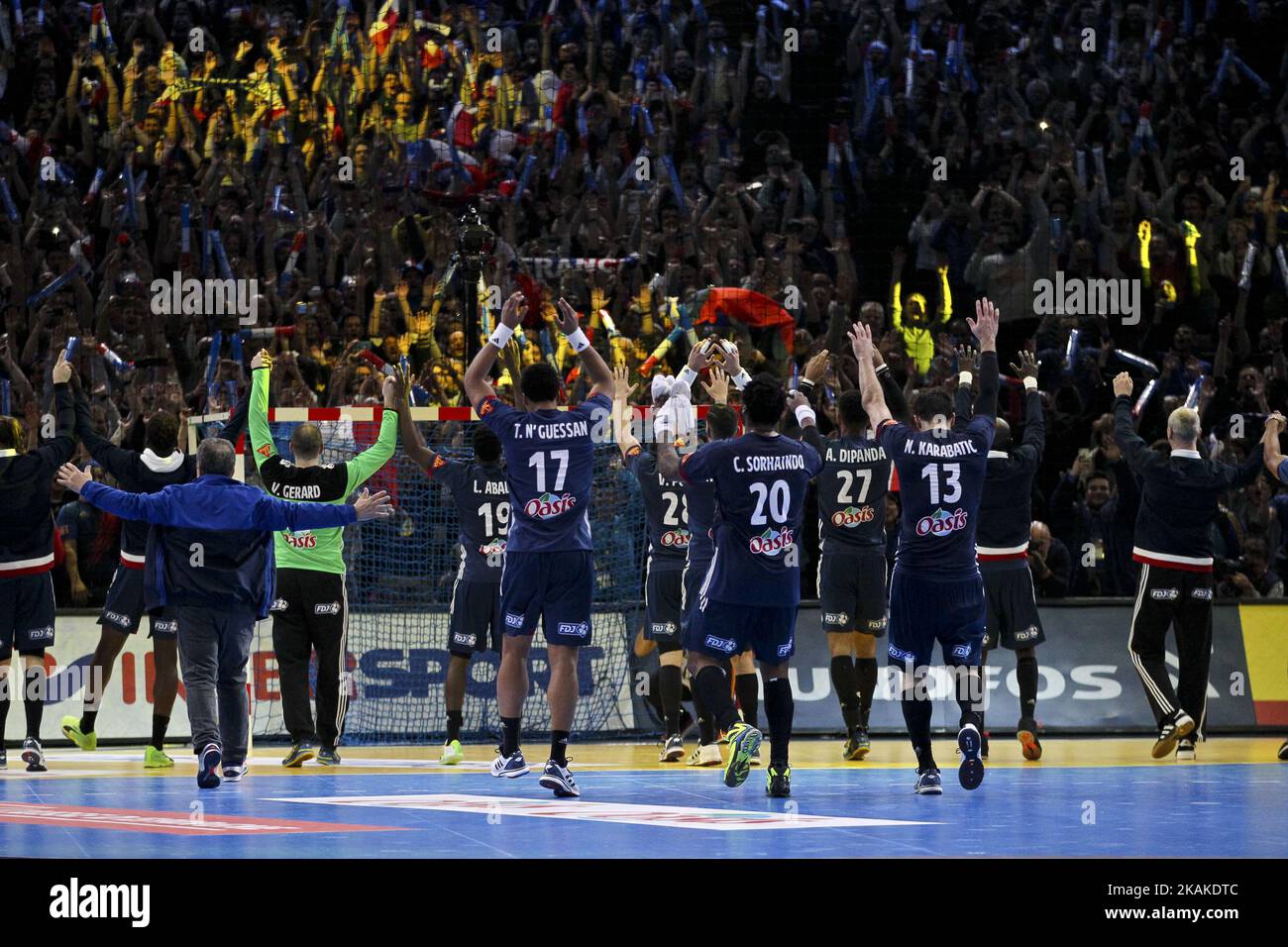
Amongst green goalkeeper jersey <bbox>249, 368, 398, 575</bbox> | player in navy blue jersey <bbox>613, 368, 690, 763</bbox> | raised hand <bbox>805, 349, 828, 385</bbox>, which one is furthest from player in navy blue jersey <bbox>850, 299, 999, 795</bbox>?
green goalkeeper jersey <bbox>249, 368, 398, 575</bbox>

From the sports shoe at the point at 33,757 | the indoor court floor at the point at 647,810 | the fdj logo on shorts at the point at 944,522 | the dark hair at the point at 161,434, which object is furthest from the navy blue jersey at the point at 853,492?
the sports shoe at the point at 33,757

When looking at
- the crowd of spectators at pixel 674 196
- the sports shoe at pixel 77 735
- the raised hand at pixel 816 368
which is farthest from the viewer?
the crowd of spectators at pixel 674 196

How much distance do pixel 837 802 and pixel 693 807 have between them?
0.93m

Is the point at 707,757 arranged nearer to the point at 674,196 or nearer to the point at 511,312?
the point at 511,312

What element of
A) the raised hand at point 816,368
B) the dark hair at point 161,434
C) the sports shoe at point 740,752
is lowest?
the sports shoe at point 740,752

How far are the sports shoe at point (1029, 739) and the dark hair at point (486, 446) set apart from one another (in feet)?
15.6

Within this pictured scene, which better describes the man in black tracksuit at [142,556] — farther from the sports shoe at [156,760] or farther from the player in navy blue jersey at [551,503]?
the player in navy blue jersey at [551,503]

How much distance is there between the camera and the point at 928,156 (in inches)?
872

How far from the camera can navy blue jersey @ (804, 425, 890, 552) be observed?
13.3 metres

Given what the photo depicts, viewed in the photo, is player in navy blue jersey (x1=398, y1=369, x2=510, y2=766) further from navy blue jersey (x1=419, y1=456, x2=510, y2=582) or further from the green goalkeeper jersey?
the green goalkeeper jersey

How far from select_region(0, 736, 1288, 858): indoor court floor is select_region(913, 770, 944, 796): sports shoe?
8 cm

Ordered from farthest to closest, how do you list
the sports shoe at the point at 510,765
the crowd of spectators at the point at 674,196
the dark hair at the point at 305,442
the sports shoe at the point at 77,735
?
the crowd of spectators at the point at 674,196 → the sports shoe at the point at 77,735 → the dark hair at the point at 305,442 → the sports shoe at the point at 510,765

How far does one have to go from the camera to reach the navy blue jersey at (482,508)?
1265 cm

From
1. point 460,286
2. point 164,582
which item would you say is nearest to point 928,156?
point 460,286
